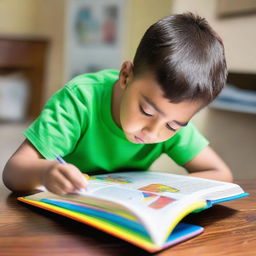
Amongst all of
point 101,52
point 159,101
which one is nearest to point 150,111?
point 159,101

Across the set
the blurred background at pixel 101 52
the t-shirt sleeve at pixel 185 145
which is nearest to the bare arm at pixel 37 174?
the t-shirt sleeve at pixel 185 145

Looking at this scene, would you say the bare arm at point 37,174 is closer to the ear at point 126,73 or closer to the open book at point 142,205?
the open book at point 142,205

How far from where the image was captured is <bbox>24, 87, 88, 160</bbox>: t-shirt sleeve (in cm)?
78

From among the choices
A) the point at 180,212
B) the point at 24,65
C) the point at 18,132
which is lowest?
the point at 18,132

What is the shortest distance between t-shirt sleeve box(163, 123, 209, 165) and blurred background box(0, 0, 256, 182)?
0.50 metres

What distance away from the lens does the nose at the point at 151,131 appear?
70 cm

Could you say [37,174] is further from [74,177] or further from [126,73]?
[126,73]

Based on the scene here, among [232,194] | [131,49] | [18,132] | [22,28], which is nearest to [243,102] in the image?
[232,194]

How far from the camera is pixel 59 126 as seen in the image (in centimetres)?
81

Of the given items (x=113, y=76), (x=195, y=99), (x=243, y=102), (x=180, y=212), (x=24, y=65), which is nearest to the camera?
(x=180, y=212)

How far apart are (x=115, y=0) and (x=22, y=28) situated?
1.23 meters

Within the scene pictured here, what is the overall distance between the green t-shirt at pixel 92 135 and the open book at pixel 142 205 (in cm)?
12

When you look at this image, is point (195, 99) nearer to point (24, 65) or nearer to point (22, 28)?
point (24, 65)

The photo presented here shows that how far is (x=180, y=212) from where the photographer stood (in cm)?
58
